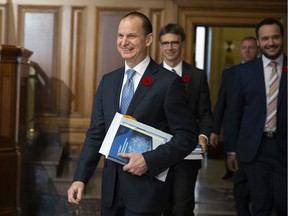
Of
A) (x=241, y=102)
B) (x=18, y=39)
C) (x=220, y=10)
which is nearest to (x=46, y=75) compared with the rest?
(x=18, y=39)

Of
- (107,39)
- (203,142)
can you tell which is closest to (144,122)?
(203,142)

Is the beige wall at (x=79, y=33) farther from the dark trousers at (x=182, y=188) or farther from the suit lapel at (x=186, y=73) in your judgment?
the dark trousers at (x=182, y=188)

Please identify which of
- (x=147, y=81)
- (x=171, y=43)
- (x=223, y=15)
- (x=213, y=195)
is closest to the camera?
(x=147, y=81)

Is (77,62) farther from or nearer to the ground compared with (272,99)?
farther from the ground

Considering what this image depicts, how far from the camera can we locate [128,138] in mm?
1851

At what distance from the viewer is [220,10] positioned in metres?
5.20

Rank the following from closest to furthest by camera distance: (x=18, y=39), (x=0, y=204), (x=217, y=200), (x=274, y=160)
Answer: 1. (x=274, y=160)
2. (x=0, y=204)
3. (x=217, y=200)
4. (x=18, y=39)

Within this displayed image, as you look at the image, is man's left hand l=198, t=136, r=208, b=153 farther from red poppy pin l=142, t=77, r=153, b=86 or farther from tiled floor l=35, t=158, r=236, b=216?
tiled floor l=35, t=158, r=236, b=216

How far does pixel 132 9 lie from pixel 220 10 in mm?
1003

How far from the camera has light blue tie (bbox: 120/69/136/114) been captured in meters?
1.96

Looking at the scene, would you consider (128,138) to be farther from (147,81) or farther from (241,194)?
(241,194)

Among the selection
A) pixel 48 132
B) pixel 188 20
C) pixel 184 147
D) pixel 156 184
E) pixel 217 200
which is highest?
pixel 188 20

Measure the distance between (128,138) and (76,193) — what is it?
357 millimetres

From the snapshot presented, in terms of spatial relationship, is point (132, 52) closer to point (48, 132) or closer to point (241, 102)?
point (241, 102)
